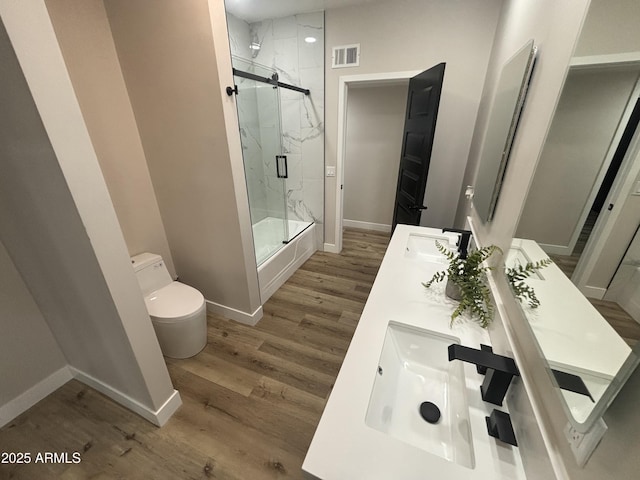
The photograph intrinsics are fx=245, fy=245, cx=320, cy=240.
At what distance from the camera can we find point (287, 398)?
1.58m

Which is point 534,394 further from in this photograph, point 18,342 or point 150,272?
point 18,342

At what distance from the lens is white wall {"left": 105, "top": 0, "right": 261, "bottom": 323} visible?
145 centimetres

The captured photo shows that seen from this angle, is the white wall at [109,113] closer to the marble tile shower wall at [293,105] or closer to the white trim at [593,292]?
the marble tile shower wall at [293,105]

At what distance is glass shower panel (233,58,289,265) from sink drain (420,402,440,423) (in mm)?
1814

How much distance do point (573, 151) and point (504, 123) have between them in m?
0.74

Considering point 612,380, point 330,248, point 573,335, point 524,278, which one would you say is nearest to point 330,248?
point 330,248

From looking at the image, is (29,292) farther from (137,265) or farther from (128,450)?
(128,450)

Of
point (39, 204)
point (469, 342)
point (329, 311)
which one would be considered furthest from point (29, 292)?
point (469, 342)

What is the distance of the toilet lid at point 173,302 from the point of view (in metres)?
1.71

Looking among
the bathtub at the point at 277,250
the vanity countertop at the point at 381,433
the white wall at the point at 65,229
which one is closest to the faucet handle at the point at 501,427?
the vanity countertop at the point at 381,433

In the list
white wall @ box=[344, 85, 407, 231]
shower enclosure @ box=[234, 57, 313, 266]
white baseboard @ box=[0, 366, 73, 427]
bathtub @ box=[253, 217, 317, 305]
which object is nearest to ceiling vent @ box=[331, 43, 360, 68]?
shower enclosure @ box=[234, 57, 313, 266]

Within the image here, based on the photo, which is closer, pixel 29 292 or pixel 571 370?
pixel 571 370

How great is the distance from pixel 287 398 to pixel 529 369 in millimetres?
1363

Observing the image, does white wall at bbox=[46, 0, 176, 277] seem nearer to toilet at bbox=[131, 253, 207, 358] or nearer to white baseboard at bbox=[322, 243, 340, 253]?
toilet at bbox=[131, 253, 207, 358]
